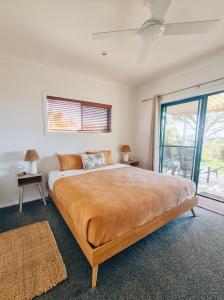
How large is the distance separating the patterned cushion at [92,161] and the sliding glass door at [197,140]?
1.72m

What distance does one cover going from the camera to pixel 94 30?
1.89m

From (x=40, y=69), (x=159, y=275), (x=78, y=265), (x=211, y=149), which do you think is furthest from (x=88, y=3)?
(x=211, y=149)

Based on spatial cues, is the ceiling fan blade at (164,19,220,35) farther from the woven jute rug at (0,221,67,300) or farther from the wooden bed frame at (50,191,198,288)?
the woven jute rug at (0,221,67,300)

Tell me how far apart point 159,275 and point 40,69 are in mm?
3522

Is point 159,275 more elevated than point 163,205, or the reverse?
point 163,205

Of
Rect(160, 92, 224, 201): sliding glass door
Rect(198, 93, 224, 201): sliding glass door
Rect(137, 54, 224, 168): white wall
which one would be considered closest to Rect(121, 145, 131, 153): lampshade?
Rect(137, 54, 224, 168): white wall

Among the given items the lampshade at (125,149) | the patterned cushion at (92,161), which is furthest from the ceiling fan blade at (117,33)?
the lampshade at (125,149)

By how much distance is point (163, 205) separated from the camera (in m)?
1.72

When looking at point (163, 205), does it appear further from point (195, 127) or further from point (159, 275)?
point (195, 127)

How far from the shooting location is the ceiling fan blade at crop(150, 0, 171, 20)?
4.01ft

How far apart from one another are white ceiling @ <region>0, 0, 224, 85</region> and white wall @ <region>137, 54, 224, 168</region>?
0.24m

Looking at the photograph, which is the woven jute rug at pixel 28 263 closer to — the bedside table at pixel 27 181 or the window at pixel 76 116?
the bedside table at pixel 27 181

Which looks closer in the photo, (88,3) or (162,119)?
(88,3)

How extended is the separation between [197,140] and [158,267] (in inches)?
98.5
